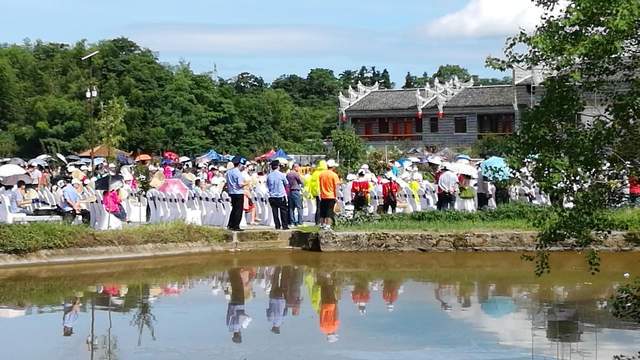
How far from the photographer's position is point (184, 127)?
6688 cm

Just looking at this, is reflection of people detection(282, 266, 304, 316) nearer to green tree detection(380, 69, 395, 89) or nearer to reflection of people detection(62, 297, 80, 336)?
reflection of people detection(62, 297, 80, 336)

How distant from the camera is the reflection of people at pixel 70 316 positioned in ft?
39.8

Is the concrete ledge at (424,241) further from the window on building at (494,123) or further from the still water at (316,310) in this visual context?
the window on building at (494,123)

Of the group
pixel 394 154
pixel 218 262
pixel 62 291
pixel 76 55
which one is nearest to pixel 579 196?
pixel 62 291

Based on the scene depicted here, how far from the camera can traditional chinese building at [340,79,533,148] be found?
76812 mm

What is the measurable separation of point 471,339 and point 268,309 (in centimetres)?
328

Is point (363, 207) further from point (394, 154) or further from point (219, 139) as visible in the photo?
point (219, 139)

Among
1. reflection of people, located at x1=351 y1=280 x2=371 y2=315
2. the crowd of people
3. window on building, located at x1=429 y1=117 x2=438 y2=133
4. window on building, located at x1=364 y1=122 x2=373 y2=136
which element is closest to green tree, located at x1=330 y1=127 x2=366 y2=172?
the crowd of people

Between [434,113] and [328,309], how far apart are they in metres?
68.3

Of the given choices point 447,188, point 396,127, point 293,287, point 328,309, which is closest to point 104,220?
point 293,287

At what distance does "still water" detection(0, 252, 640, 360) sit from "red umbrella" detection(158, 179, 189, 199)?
204 inches

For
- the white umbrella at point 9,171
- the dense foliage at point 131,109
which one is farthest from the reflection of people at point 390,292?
the dense foliage at point 131,109

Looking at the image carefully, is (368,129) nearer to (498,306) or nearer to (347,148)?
(347,148)

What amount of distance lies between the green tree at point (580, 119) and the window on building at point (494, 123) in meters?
68.2
